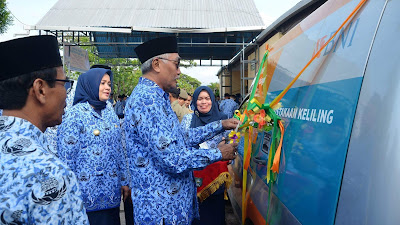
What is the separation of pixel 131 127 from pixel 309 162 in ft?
3.63

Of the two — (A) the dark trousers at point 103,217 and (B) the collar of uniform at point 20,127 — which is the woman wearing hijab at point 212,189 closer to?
(A) the dark trousers at point 103,217

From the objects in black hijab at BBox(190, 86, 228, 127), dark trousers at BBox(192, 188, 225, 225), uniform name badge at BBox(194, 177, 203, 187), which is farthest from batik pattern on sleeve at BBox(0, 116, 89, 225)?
black hijab at BBox(190, 86, 228, 127)

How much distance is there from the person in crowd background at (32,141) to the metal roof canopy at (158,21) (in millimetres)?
10451

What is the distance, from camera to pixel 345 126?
116 cm

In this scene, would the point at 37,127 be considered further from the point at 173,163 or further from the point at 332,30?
the point at 332,30

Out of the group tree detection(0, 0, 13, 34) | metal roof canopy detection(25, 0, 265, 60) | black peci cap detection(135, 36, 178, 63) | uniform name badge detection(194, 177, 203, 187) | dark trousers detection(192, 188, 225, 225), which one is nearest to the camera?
black peci cap detection(135, 36, 178, 63)

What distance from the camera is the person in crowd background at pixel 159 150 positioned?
6.48 feet

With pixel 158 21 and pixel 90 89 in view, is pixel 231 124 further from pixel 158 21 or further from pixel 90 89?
pixel 158 21

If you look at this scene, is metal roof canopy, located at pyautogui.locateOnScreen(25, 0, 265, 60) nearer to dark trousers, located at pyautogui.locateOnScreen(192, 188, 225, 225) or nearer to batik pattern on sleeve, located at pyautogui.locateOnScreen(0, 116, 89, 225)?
dark trousers, located at pyautogui.locateOnScreen(192, 188, 225, 225)

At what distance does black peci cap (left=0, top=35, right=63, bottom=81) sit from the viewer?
1074 mm

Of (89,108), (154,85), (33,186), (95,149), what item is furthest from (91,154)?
(33,186)

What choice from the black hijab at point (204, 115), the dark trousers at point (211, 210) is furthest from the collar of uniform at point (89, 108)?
the dark trousers at point (211, 210)

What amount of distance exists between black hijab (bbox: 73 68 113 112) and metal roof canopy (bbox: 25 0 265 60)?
870 centimetres

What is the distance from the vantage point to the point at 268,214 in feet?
6.29
